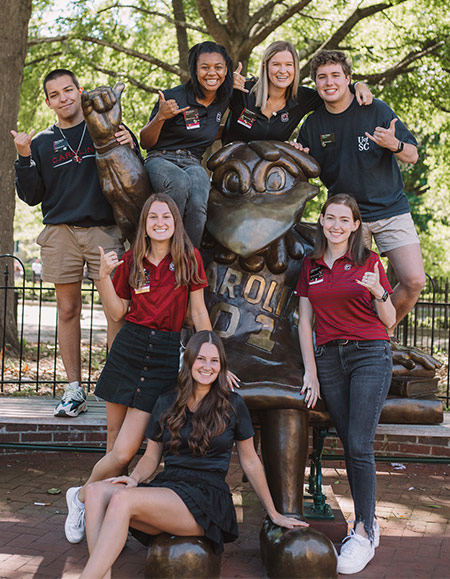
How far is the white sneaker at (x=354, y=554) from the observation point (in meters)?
3.64

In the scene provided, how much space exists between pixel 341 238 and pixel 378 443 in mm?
3213

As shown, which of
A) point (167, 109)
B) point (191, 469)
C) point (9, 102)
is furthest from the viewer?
point (9, 102)

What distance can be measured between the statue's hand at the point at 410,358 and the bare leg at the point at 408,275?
249 mm

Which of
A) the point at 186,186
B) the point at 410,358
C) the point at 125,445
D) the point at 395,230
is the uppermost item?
the point at 186,186

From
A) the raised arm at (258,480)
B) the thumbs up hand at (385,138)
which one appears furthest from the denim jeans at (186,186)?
the raised arm at (258,480)

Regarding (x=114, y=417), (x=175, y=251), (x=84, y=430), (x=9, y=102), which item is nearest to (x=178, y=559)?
(x=114, y=417)

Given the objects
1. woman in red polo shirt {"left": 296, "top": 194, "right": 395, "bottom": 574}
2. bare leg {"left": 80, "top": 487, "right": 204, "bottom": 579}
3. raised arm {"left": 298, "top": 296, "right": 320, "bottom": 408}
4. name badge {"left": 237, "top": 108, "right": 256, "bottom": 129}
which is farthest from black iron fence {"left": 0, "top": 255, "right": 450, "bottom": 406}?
bare leg {"left": 80, "top": 487, "right": 204, "bottom": 579}

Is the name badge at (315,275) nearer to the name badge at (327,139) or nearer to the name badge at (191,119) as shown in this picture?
the name badge at (327,139)

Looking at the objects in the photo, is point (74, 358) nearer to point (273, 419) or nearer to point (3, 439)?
point (3, 439)

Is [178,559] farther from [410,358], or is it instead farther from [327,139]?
[327,139]

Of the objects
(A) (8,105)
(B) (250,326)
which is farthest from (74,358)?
(A) (8,105)

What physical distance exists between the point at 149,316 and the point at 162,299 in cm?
11

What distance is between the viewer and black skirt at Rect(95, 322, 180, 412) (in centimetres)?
364

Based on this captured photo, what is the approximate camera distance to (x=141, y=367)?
3684 millimetres
